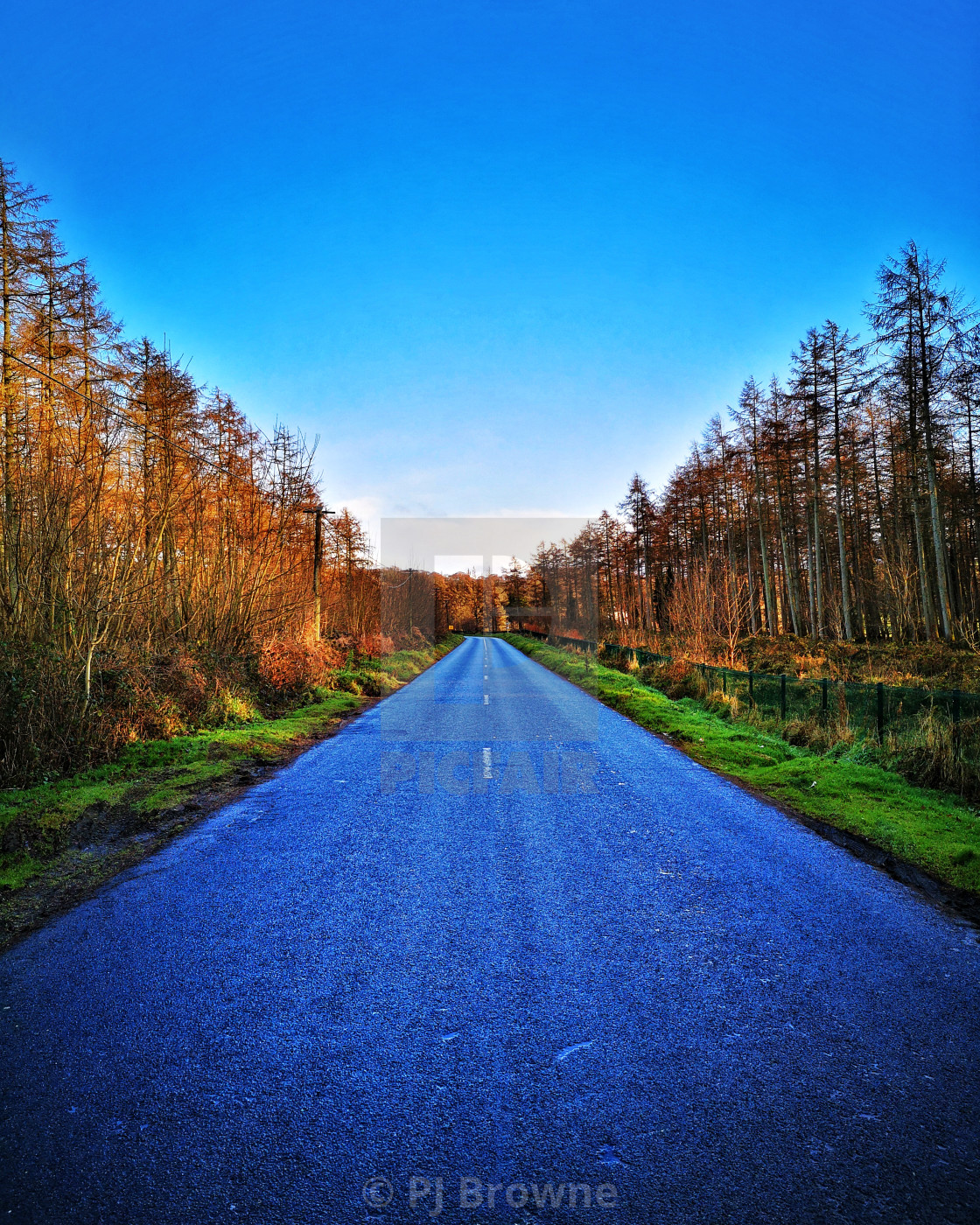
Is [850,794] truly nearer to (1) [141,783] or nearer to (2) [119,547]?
(1) [141,783]

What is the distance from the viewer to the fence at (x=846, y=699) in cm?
845

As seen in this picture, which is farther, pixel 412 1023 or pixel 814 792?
pixel 814 792

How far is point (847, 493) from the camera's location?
113 ft

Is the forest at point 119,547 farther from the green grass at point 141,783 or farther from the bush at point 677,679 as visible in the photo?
the bush at point 677,679

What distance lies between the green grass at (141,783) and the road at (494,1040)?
3.66 ft

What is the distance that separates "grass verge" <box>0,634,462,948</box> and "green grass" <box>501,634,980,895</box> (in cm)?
673

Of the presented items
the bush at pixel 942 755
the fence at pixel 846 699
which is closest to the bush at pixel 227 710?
the fence at pixel 846 699

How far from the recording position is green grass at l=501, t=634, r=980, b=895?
5.14 meters

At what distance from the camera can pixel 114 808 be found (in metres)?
6.30

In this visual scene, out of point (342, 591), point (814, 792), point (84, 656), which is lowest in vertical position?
point (814, 792)

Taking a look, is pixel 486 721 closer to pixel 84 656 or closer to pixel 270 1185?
pixel 84 656

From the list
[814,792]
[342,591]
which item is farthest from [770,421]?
[814,792]

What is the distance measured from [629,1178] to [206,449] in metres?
16.2

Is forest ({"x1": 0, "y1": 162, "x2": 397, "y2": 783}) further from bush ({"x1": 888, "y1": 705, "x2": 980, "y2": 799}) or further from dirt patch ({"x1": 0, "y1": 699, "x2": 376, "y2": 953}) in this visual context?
bush ({"x1": 888, "y1": 705, "x2": 980, "y2": 799})
